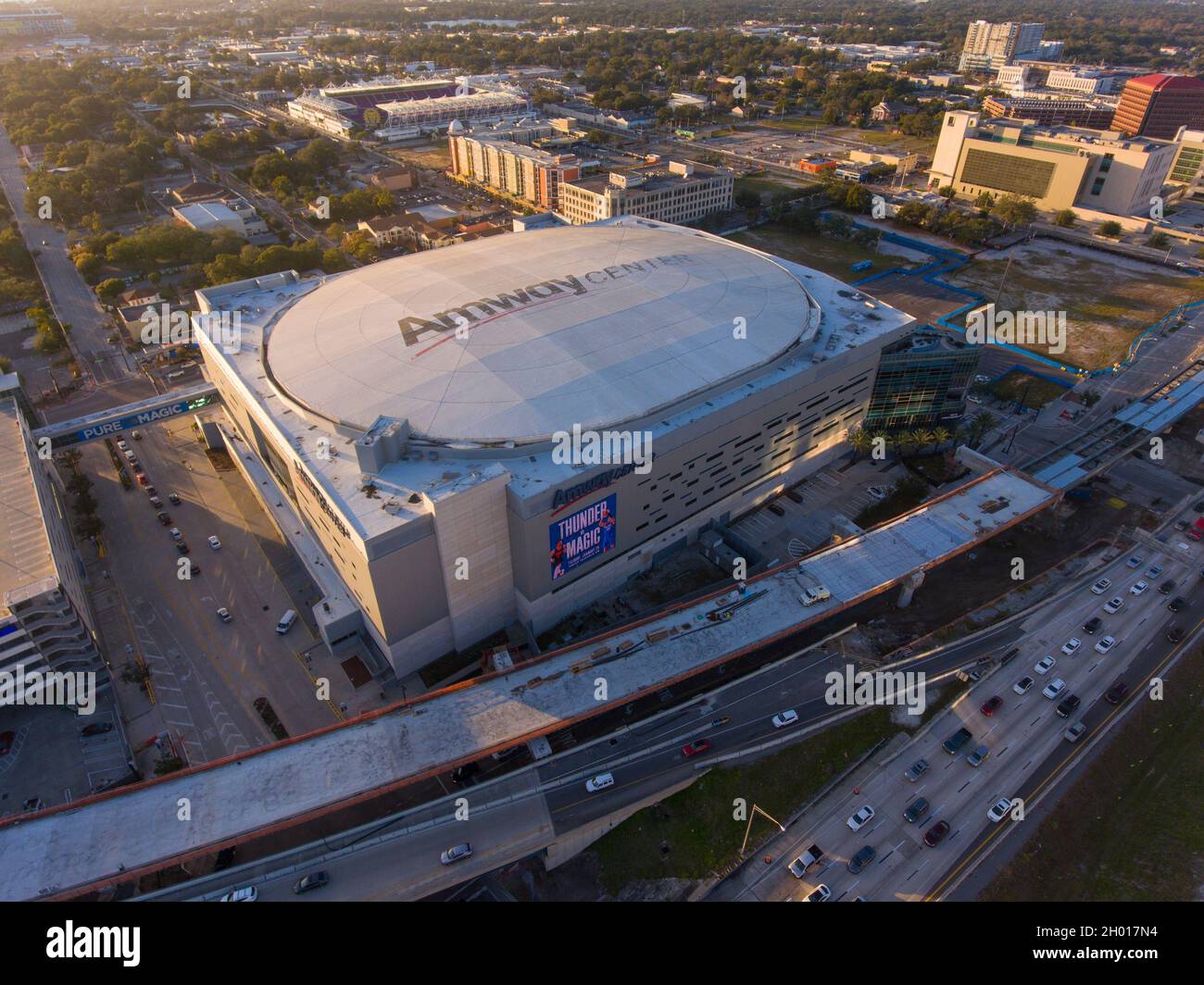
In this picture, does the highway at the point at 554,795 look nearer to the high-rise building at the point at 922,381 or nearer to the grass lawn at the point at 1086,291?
the high-rise building at the point at 922,381

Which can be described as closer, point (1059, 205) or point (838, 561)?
point (838, 561)

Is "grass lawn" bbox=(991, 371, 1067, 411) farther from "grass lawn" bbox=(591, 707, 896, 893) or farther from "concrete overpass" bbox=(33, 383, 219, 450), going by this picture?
"concrete overpass" bbox=(33, 383, 219, 450)

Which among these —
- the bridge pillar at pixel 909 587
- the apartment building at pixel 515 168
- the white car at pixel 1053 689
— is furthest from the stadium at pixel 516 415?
the apartment building at pixel 515 168

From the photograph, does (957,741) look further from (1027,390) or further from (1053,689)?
(1027,390)

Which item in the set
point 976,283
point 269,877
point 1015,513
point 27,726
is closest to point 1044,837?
point 1015,513

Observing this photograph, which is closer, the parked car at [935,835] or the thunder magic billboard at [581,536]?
the parked car at [935,835]

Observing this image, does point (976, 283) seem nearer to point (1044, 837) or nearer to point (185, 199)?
point (1044, 837)

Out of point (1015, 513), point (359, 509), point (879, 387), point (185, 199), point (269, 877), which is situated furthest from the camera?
point (185, 199)
